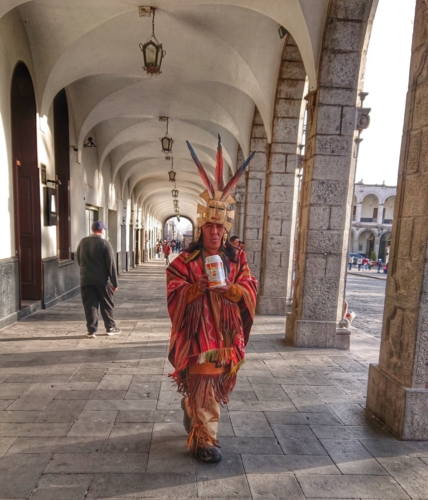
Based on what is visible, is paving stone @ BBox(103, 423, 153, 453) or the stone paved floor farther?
paving stone @ BBox(103, 423, 153, 453)

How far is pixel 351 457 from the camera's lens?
2523mm

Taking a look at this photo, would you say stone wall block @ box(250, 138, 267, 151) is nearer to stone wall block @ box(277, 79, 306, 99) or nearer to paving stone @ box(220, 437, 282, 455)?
stone wall block @ box(277, 79, 306, 99)

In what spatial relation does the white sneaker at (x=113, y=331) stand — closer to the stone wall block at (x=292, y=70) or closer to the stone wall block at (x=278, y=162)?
A: the stone wall block at (x=278, y=162)

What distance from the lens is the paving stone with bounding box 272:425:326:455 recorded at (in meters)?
2.57

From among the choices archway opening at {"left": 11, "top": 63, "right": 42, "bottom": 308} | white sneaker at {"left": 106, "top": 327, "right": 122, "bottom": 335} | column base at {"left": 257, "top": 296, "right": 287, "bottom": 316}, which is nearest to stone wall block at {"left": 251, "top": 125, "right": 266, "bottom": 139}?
column base at {"left": 257, "top": 296, "right": 287, "bottom": 316}

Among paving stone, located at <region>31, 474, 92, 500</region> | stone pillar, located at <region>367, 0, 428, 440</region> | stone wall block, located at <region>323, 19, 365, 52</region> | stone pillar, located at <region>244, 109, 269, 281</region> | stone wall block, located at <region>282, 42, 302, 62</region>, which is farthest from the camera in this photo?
stone pillar, located at <region>244, 109, 269, 281</region>

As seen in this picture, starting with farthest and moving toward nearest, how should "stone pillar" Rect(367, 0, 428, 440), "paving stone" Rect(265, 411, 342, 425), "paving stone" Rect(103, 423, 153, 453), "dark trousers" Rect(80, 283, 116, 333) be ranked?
"dark trousers" Rect(80, 283, 116, 333) < "paving stone" Rect(265, 411, 342, 425) < "stone pillar" Rect(367, 0, 428, 440) < "paving stone" Rect(103, 423, 153, 453)

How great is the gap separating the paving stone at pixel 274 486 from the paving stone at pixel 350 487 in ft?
0.18

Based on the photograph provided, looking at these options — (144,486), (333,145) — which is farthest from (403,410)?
(333,145)

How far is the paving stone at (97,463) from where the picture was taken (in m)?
2.28

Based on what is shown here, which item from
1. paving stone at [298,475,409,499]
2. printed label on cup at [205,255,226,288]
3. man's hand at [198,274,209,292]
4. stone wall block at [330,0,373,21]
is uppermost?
stone wall block at [330,0,373,21]

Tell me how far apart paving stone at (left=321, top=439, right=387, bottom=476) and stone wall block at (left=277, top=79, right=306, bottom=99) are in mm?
6046

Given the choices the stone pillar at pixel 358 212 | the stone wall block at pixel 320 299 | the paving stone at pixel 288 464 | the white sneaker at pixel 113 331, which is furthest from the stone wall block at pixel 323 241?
the stone pillar at pixel 358 212

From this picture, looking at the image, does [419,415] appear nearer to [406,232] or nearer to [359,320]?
[406,232]
